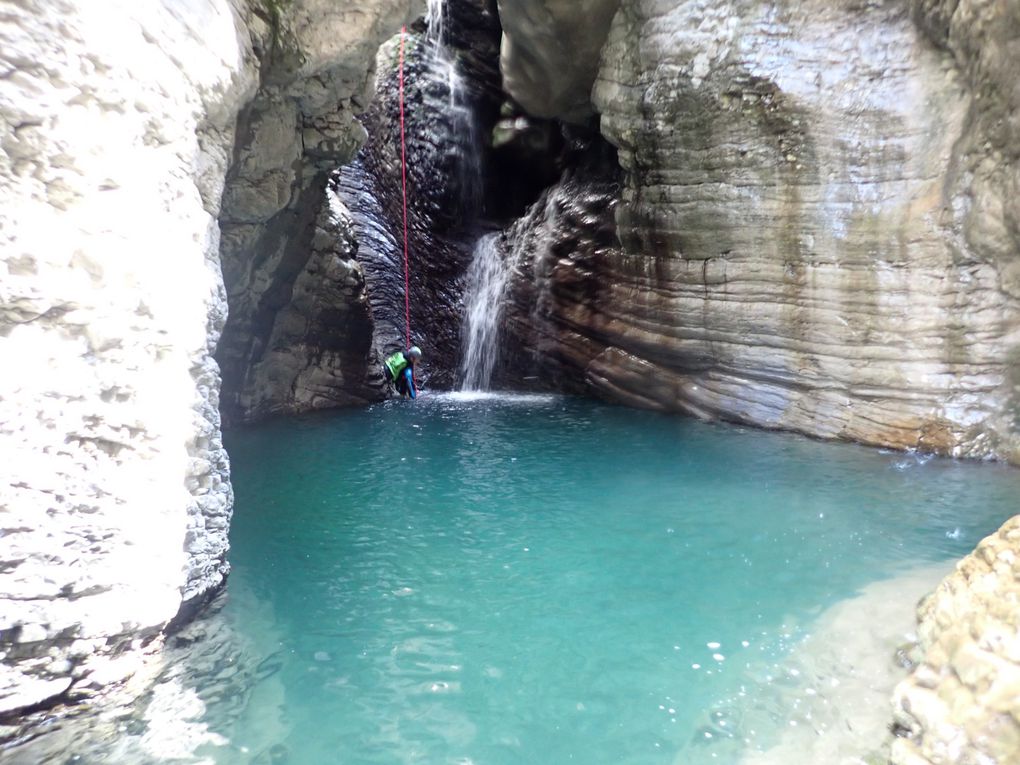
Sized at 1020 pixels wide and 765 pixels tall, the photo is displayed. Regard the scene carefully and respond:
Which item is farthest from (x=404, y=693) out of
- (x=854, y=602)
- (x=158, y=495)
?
(x=854, y=602)

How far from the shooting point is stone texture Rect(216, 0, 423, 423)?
5264mm

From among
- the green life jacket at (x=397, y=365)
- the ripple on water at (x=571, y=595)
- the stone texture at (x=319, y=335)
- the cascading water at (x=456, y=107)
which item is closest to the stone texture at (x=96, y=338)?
the ripple on water at (x=571, y=595)

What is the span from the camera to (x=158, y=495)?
2.87 metres

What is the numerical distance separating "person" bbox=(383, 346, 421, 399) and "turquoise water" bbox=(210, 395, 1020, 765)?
2813 millimetres

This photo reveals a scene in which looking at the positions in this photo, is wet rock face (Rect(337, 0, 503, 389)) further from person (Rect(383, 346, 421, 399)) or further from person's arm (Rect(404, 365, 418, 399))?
person's arm (Rect(404, 365, 418, 399))

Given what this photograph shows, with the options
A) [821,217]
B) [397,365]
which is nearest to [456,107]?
[397,365]

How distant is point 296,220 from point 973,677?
7.80 metres

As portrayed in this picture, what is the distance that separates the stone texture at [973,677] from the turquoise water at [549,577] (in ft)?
1.80

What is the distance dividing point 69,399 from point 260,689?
149 cm

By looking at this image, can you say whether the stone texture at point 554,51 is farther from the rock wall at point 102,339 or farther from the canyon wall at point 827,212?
the rock wall at point 102,339

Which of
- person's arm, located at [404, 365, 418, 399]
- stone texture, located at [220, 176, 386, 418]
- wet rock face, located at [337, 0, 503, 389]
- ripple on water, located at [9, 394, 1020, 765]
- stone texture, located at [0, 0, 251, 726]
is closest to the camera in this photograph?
stone texture, located at [0, 0, 251, 726]

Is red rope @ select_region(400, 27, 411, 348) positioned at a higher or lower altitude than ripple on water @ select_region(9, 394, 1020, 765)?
higher

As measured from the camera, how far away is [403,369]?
9.88 metres

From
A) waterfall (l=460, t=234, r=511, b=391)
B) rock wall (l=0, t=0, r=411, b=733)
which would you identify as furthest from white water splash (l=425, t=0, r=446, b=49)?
rock wall (l=0, t=0, r=411, b=733)
